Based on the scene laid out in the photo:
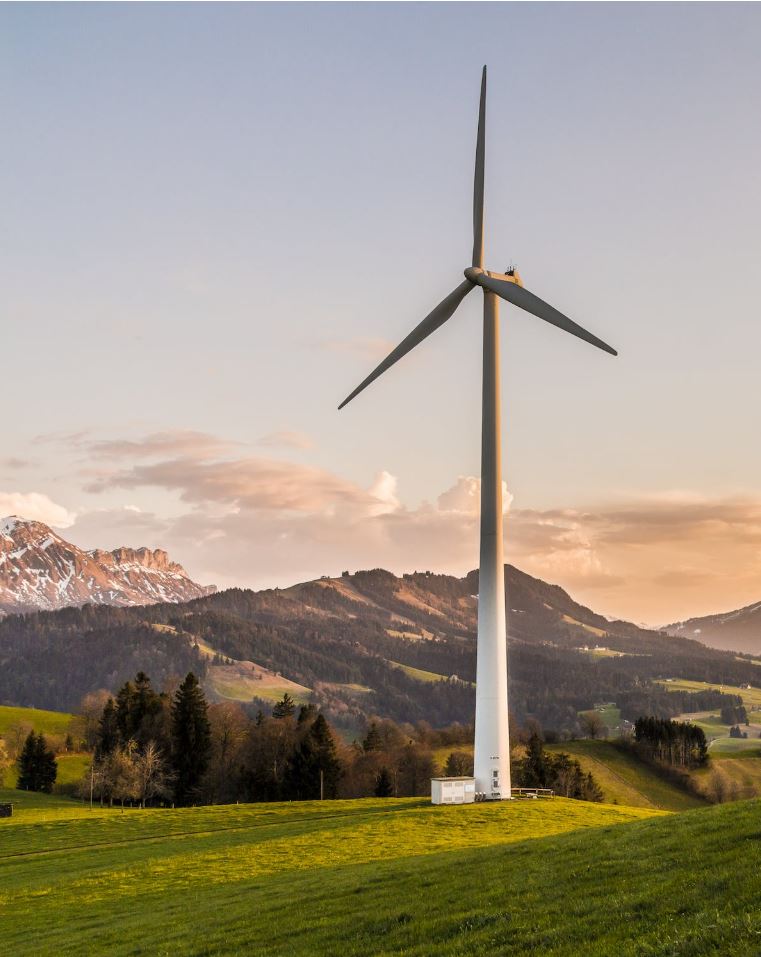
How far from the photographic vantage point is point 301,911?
103ft

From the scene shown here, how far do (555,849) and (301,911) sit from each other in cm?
1012

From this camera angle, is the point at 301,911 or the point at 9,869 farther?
the point at 9,869

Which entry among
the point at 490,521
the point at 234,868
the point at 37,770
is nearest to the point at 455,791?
the point at 490,521

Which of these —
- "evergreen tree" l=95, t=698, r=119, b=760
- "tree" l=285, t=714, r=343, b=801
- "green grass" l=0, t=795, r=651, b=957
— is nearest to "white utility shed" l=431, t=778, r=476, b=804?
"green grass" l=0, t=795, r=651, b=957

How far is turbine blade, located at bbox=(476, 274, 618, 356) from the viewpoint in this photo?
61941mm

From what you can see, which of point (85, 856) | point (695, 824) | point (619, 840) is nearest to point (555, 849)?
point (619, 840)

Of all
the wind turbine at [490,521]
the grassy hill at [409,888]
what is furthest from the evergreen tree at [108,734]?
the wind turbine at [490,521]

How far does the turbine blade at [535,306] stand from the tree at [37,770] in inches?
5032

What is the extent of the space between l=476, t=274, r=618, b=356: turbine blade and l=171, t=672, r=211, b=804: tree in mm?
88866

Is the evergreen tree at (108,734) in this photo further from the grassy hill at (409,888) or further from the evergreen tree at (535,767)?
the grassy hill at (409,888)

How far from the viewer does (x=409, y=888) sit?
1259 inches

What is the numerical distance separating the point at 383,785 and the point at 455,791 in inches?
2594

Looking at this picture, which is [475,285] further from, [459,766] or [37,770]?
[37,770]

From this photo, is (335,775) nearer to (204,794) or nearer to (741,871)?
(204,794)
